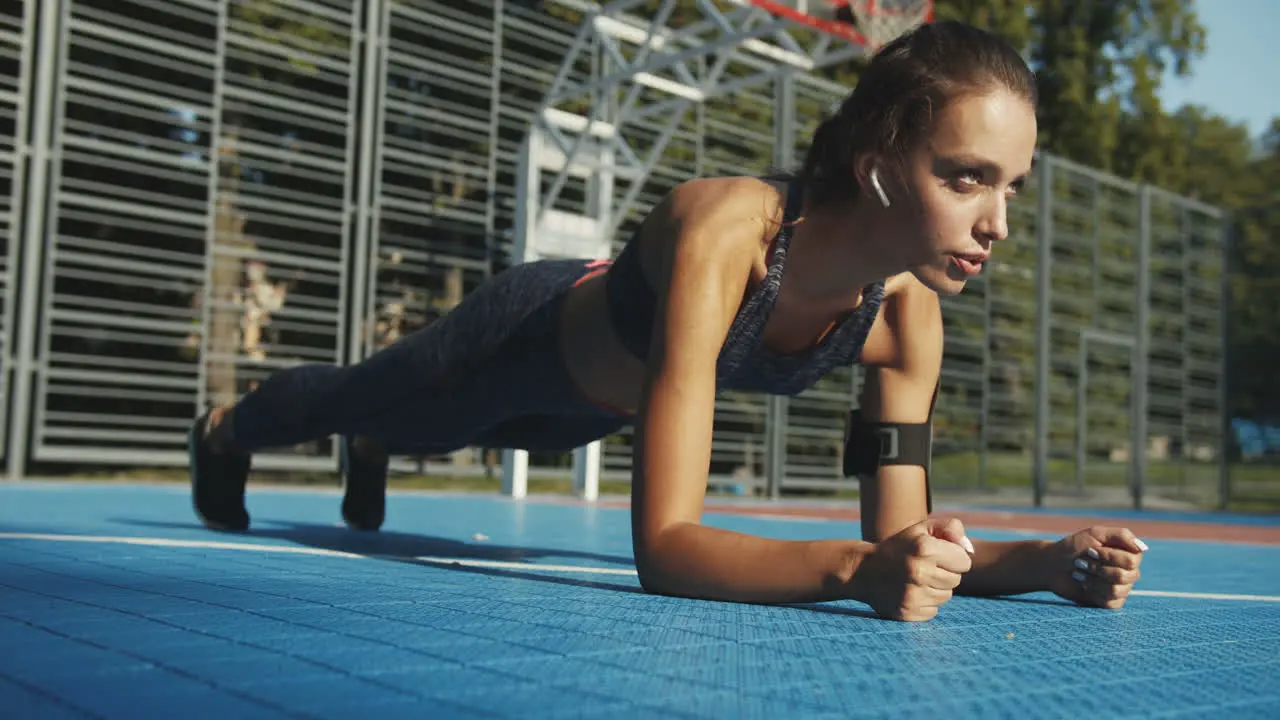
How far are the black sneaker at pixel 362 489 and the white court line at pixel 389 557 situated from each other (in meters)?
0.57

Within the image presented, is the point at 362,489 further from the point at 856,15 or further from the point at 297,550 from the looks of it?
the point at 856,15

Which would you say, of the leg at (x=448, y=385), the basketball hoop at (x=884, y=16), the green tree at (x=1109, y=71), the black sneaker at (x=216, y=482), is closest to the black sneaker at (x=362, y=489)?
the black sneaker at (x=216, y=482)

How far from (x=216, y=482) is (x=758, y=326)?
1.80 metres

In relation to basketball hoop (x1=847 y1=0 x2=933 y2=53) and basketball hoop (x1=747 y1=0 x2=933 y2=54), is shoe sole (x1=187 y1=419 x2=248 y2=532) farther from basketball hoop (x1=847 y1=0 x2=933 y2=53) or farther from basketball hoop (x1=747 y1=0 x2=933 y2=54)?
basketball hoop (x1=847 y1=0 x2=933 y2=53)

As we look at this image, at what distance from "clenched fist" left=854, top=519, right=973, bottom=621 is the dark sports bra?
55 centimetres

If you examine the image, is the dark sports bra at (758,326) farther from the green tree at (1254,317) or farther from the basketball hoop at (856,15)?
the green tree at (1254,317)

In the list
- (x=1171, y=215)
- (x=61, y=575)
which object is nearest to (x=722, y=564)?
(x=61, y=575)

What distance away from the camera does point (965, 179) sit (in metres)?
1.75

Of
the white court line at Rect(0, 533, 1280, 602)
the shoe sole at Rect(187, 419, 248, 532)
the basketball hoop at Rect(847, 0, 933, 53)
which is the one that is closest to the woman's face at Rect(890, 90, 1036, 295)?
the white court line at Rect(0, 533, 1280, 602)

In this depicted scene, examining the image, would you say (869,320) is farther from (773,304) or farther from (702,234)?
(702,234)

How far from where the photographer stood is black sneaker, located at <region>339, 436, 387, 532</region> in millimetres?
3434

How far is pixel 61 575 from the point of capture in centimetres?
201

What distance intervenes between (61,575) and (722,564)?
3.69ft

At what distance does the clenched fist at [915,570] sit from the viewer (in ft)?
5.06
